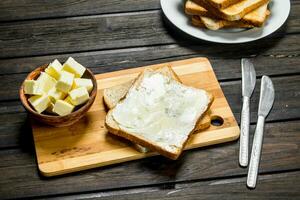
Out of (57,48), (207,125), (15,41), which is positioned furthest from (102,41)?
(207,125)

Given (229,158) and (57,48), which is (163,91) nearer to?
(229,158)

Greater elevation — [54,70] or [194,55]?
[54,70]

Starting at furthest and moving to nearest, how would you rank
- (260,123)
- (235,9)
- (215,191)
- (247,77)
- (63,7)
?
(63,7), (235,9), (247,77), (260,123), (215,191)

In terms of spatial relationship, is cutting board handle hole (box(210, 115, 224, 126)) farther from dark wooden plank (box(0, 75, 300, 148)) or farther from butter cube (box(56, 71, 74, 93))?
butter cube (box(56, 71, 74, 93))

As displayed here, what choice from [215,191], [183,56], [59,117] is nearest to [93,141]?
[59,117]

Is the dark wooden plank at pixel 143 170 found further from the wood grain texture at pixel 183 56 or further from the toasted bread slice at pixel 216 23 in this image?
the toasted bread slice at pixel 216 23

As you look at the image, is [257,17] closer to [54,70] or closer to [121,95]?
[121,95]
